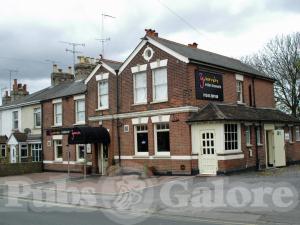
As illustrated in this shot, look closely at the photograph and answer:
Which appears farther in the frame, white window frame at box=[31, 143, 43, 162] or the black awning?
white window frame at box=[31, 143, 43, 162]

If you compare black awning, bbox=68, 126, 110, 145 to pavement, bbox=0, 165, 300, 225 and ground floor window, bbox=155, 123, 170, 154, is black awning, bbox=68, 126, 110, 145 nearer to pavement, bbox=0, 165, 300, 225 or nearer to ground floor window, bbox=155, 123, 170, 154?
pavement, bbox=0, 165, 300, 225

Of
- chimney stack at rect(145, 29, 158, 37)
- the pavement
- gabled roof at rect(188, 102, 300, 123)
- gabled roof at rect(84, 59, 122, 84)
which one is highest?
chimney stack at rect(145, 29, 158, 37)

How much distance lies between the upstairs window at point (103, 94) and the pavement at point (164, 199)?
534 cm

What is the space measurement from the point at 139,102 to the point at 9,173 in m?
11.6

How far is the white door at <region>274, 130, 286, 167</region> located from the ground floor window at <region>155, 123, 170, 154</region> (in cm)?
745

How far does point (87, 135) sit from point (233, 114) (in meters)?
8.37

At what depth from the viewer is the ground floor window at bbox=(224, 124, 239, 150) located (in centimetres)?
2202

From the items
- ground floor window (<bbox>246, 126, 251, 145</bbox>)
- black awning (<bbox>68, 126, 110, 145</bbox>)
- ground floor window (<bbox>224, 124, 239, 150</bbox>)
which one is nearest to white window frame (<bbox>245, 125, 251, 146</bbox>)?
ground floor window (<bbox>246, 126, 251, 145</bbox>)

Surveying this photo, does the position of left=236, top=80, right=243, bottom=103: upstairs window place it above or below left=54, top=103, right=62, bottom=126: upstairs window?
above

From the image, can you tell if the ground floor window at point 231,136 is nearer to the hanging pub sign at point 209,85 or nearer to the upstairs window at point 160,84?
the hanging pub sign at point 209,85

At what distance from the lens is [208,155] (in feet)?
71.8

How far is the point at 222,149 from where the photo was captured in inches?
846

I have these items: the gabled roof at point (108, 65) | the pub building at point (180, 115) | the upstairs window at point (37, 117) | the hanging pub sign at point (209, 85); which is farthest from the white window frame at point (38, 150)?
the hanging pub sign at point (209, 85)

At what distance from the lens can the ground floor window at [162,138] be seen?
76.7 feet
